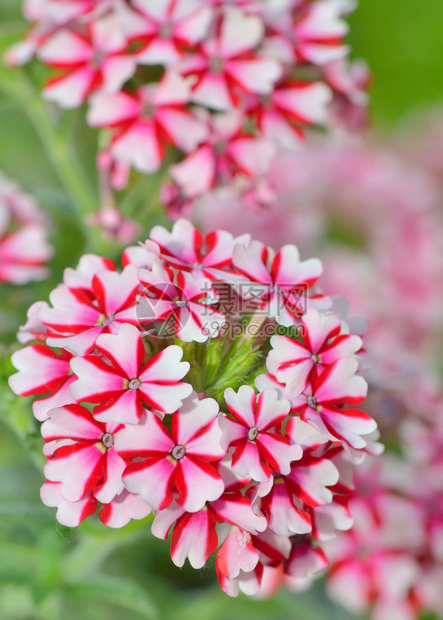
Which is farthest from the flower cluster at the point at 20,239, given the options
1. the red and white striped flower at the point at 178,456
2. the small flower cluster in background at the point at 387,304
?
the red and white striped flower at the point at 178,456

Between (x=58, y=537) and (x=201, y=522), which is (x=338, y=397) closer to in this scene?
(x=201, y=522)

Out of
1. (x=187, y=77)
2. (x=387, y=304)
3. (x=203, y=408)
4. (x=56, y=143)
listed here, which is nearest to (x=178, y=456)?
(x=203, y=408)

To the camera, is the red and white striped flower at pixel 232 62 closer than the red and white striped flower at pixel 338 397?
No

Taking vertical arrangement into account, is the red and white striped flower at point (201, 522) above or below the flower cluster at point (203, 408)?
below

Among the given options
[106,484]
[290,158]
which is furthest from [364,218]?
[106,484]

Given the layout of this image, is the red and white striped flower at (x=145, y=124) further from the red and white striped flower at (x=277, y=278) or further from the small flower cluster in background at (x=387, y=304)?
the red and white striped flower at (x=277, y=278)

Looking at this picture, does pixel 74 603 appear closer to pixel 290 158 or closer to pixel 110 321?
pixel 110 321
